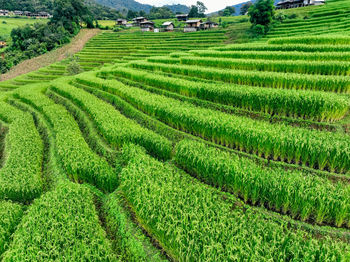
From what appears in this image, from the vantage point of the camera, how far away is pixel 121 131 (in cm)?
1130

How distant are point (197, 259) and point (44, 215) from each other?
5.38 m

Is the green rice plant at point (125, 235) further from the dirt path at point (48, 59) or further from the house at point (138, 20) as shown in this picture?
the house at point (138, 20)

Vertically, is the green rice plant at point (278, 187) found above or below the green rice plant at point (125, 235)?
above

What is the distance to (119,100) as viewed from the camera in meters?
16.1

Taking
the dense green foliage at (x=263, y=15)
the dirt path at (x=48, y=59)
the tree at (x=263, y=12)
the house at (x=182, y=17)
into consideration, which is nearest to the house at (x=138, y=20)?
the house at (x=182, y=17)

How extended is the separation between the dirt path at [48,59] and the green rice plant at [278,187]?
2108 inches

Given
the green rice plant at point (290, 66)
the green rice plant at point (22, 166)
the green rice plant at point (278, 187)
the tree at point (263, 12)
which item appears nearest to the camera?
the green rice plant at point (278, 187)

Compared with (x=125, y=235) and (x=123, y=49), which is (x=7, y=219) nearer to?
(x=125, y=235)

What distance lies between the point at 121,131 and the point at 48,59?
174ft

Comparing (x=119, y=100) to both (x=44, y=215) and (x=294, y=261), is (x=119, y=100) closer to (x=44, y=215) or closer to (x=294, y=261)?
(x=44, y=215)

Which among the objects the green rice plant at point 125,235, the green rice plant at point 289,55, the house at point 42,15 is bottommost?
the green rice plant at point 125,235

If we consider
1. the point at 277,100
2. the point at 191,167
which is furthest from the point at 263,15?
the point at 191,167

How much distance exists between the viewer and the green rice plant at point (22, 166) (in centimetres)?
884

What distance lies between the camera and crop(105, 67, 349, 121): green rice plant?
30.5 ft
